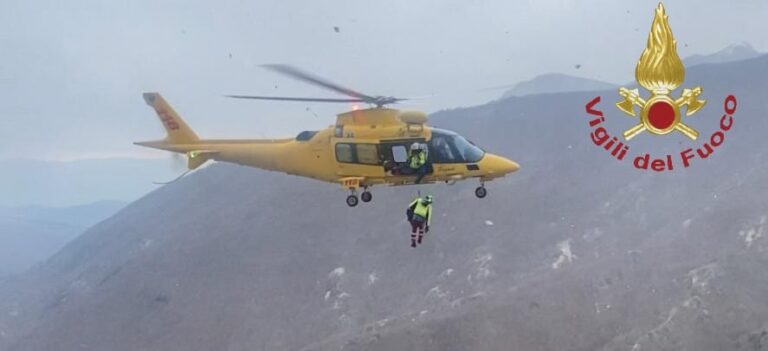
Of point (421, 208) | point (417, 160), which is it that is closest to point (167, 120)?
point (417, 160)

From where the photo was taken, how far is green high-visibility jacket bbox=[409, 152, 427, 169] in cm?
3025

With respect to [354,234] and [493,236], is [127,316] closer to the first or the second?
[354,234]

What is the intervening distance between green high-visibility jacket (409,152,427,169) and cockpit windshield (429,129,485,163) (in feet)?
1.90

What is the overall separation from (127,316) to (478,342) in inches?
3994

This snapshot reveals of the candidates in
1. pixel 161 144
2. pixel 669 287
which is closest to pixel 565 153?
pixel 669 287

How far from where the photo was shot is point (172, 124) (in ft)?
117

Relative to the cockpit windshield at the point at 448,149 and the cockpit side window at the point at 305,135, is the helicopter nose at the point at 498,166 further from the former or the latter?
the cockpit side window at the point at 305,135

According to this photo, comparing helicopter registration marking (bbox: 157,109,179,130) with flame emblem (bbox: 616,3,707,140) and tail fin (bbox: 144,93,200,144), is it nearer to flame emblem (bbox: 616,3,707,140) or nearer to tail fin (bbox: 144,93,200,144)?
tail fin (bbox: 144,93,200,144)

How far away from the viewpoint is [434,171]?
102ft

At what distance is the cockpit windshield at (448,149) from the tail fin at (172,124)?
1226 cm

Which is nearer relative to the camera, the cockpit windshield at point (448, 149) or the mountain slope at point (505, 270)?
the cockpit windshield at point (448, 149)

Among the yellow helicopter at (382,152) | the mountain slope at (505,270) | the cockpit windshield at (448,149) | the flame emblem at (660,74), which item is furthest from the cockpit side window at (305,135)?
the mountain slope at (505,270)

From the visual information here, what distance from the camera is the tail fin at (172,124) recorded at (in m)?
35.5

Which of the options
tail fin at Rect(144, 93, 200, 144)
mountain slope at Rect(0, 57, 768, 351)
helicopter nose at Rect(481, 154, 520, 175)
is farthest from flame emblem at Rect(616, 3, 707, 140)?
mountain slope at Rect(0, 57, 768, 351)
